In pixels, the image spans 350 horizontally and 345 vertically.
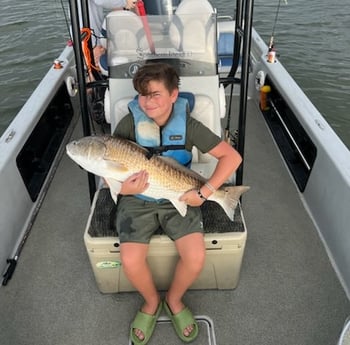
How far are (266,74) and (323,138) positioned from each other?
151 cm

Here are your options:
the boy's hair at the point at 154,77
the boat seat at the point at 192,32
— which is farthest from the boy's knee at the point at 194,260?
the boat seat at the point at 192,32

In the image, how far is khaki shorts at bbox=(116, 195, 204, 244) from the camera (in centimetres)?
178

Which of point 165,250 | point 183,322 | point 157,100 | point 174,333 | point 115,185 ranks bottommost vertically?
point 174,333

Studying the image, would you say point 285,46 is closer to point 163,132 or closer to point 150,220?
point 163,132

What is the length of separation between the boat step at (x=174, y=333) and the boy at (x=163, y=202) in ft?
0.18

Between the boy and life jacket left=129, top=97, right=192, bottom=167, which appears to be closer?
the boy

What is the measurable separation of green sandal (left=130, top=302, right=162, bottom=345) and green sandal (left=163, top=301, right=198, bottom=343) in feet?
0.34

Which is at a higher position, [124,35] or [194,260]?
[124,35]

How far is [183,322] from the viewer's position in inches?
73.8

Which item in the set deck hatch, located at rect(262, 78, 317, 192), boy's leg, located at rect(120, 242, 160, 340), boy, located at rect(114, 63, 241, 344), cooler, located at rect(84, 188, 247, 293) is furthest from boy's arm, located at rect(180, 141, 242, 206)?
deck hatch, located at rect(262, 78, 317, 192)

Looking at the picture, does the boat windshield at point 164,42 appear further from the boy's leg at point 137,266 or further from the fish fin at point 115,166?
the boy's leg at point 137,266

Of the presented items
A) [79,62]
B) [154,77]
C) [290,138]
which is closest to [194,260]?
[154,77]

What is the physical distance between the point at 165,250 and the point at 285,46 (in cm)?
623

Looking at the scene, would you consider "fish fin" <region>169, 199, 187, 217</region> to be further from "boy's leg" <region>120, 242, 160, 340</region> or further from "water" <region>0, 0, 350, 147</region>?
"water" <region>0, 0, 350, 147</region>
